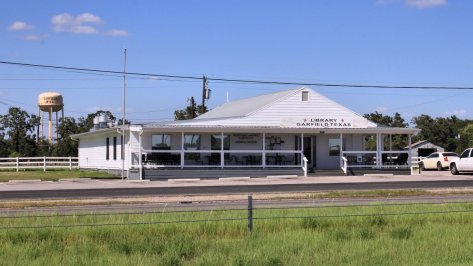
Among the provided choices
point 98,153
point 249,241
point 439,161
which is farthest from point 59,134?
point 249,241

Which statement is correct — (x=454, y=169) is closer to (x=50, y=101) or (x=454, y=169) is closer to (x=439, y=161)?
(x=439, y=161)

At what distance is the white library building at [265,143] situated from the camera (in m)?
36.2

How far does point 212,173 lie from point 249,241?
997 inches

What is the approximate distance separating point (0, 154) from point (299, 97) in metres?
41.7

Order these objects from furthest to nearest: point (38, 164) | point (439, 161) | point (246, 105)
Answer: point (38, 164), point (439, 161), point (246, 105)

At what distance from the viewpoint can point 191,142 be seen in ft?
125

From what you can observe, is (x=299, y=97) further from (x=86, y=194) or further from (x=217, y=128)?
(x=86, y=194)

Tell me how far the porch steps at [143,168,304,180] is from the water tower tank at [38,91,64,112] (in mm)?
48186

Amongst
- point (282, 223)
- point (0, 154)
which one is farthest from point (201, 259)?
point (0, 154)

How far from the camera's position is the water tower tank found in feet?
258

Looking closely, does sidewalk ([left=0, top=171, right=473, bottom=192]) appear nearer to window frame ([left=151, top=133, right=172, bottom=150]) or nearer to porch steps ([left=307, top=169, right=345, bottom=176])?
porch steps ([left=307, top=169, right=345, bottom=176])

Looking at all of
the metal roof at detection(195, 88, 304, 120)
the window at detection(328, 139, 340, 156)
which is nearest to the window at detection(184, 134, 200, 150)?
the metal roof at detection(195, 88, 304, 120)

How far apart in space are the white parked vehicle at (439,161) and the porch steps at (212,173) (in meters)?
14.8

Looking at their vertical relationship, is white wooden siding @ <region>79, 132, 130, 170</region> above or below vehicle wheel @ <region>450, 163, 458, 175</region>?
above
